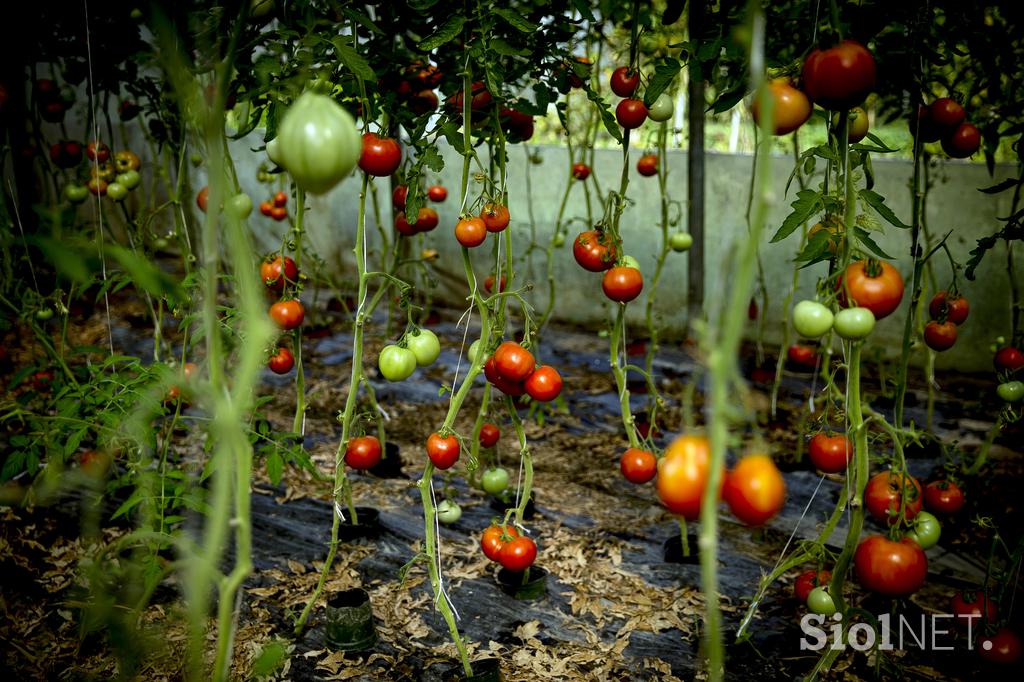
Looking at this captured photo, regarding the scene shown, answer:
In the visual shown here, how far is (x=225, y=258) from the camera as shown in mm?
5684

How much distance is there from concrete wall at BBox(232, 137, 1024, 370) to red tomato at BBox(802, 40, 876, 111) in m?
2.51

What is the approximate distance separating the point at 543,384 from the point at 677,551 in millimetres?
912

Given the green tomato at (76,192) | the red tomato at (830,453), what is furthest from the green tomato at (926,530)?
the green tomato at (76,192)

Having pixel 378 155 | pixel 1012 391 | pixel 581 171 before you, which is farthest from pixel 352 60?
pixel 581 171

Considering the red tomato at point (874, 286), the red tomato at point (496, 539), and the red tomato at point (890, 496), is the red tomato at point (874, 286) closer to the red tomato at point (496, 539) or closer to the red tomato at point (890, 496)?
the red tomato at point (890, 496)

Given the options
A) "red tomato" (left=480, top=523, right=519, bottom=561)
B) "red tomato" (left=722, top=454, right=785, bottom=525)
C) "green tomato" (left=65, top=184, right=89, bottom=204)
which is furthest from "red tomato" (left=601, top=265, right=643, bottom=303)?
"green tomato" (left=65, top=184, right=89, bottom=204)

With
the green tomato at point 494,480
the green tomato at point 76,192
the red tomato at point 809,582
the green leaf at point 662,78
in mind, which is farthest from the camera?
the green tomato at point 76,192

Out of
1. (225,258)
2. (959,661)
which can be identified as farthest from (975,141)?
(225,258)

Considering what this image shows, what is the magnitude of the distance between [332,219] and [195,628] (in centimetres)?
554

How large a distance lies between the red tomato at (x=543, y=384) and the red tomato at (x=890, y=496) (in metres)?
0.71

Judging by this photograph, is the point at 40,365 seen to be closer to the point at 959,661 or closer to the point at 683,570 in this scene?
the point at 683,570

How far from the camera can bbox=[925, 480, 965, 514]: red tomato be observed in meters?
1.70

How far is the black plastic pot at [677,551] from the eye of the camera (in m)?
2.20

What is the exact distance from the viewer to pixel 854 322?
3.51 feet
